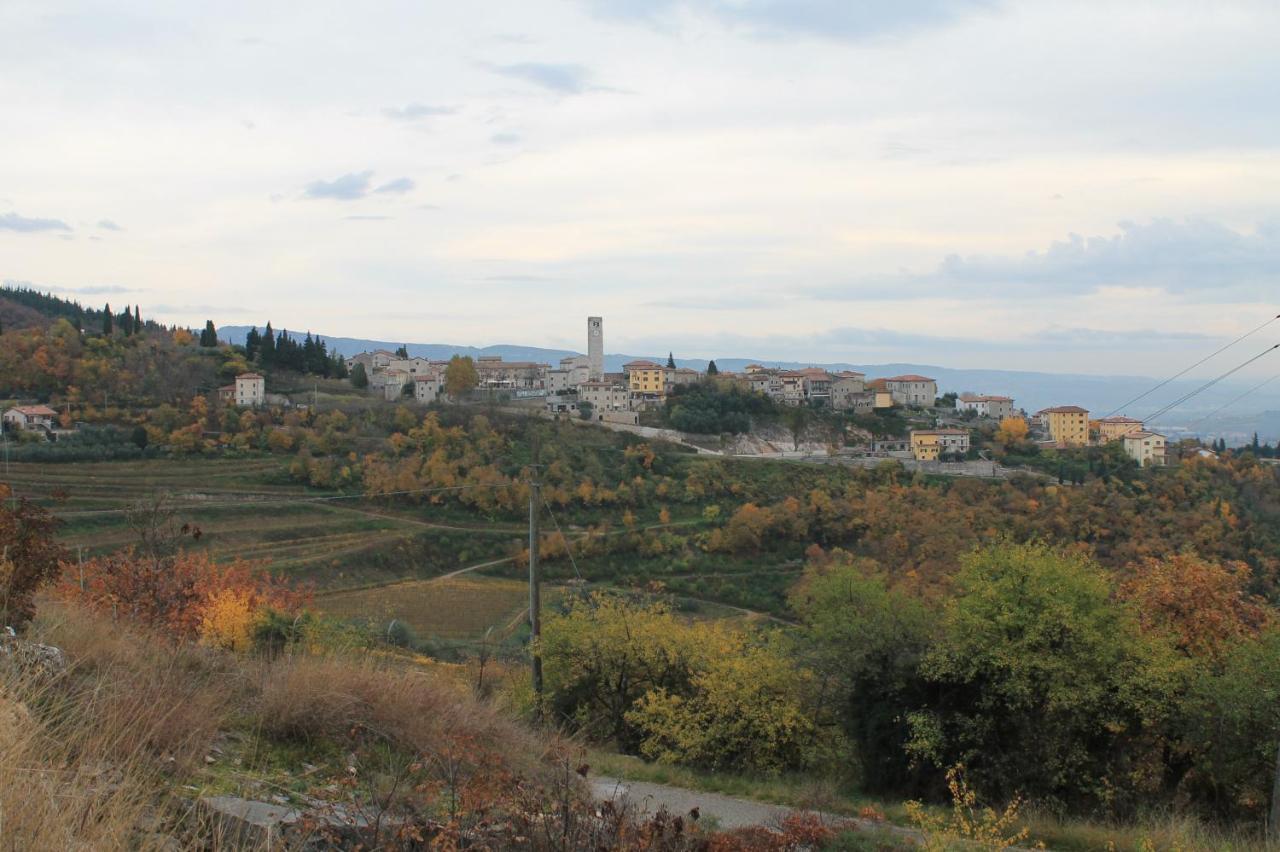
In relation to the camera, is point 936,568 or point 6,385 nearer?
point 936,568

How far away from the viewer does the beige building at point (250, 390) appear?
5807 centimetres

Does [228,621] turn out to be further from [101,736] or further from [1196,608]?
[1196,608]

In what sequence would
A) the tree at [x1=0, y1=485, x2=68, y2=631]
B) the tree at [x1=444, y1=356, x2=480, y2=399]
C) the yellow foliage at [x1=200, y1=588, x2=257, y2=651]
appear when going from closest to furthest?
the tree at [x1=0, y1=485, x2=68, y2=631] < the yellow foliage at [x1=200, y1=588, x2=257, y2=651] < the tree at [x1=444, y1=356, x2=480, y2=399]

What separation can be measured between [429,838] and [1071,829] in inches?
255


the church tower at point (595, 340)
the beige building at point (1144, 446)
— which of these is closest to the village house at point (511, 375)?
the church tower at point (595, 340)

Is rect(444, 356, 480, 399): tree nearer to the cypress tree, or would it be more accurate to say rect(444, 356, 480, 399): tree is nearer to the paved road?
Answer: the cypress tree

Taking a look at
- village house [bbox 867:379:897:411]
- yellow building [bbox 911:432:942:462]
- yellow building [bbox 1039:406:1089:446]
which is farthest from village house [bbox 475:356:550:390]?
yellow building [bbox 1039:406:1089:446]

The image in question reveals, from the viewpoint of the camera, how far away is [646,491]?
51.3 meters

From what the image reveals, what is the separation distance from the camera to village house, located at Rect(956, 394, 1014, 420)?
9652cm

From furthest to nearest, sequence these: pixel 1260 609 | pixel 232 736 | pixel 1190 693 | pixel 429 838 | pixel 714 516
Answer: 1. pixel 714 516
2. pixel 1260 609
3. pixel 1190 693
4. pixel 232 736
5. pixel 429 838

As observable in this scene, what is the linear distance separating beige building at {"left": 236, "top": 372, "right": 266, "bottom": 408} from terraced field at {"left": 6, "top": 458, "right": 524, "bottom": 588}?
1230cm

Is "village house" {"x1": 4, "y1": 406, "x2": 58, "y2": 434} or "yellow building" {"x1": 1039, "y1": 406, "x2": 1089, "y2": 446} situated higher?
"yellow building" {"x1": 1039, "y1": 406, "x2": 1089, "y2": 446}

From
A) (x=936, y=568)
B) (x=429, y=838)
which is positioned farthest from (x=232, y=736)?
(x=936, y=568)

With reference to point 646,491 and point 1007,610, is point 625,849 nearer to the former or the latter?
point 1007,610
